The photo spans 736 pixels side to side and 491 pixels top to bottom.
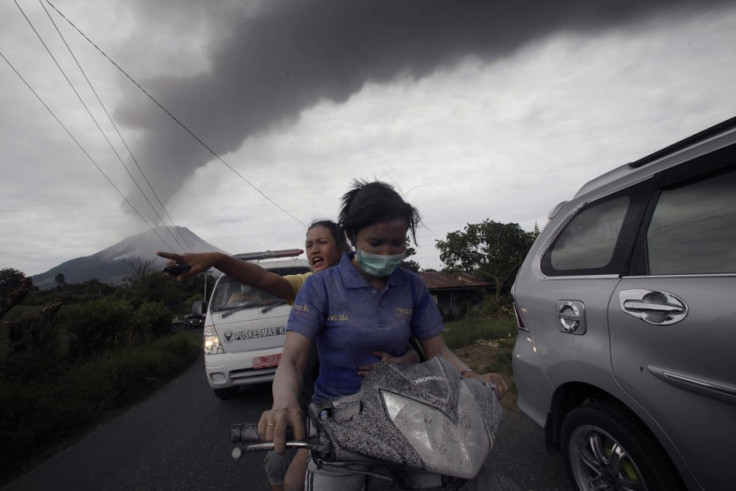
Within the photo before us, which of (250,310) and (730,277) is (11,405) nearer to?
(250,310)

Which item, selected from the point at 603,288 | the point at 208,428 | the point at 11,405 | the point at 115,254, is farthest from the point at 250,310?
the point at 115,254

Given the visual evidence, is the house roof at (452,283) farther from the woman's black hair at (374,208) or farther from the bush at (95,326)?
the woman's black hair at (374,208)

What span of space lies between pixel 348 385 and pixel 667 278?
1.50 m

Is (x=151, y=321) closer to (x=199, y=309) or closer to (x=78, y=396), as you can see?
(x=78, y=396)

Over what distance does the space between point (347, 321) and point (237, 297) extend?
3944 millimetres

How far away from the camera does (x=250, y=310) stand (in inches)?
178

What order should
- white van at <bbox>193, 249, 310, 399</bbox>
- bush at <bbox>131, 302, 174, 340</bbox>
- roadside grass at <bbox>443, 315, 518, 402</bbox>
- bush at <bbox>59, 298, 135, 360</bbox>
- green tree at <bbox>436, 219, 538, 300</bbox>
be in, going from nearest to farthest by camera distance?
white van at <bbox>193, 249, 310, 399</bbox>, roadside grass at <bbox>443, 315, 518, 402</bbox>, bush at <bbox>59, 298, 135, 360</bbox>, bush at <bbox>131, 302, 174, 340</bbox>, green tree at <bbox>436, 219, 538, 300</bbox>

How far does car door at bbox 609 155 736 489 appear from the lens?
1.34 m

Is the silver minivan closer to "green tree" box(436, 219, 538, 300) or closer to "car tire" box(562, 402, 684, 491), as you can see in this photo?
"car tire" box(562, 402, 684, 491)

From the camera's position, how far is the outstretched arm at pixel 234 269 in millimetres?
1609

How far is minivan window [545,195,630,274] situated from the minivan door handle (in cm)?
28

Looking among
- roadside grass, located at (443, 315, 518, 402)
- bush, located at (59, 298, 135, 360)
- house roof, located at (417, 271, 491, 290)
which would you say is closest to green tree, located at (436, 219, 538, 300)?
house roof, located at (417, 271, 491, 290)

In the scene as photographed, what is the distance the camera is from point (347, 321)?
1.31 m

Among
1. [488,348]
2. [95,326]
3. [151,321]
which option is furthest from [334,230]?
[151,321]
